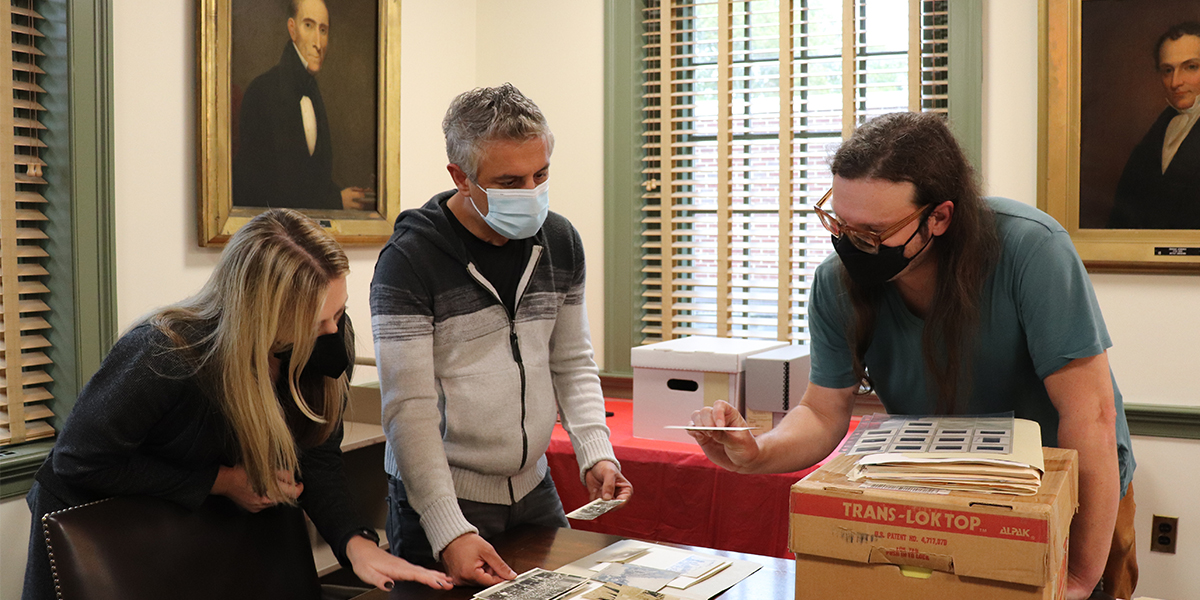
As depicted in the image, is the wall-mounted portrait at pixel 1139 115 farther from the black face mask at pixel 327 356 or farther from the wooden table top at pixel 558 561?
the black face mask at pixel 327 356

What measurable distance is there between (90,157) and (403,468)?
151 centimetres

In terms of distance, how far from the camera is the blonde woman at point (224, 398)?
1.52m

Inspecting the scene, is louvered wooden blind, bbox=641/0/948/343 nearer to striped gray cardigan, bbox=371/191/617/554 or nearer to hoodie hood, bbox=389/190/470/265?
striped gray cardigan, bbox=371/191/617/554

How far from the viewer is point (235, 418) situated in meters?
1.58

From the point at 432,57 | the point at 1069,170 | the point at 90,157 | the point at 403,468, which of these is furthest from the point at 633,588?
the point at 432,57

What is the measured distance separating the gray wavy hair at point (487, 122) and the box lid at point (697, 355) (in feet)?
4.54

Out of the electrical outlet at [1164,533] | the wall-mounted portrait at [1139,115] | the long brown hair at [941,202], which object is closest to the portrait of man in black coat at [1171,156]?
the wall-mounted portrait at [1139,115]

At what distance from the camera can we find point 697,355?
9.71ft

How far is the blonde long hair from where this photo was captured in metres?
1.57

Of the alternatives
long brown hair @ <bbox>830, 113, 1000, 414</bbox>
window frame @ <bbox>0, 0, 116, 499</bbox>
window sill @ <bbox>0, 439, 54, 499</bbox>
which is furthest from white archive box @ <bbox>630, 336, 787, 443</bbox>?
window sill @ <bbox>0, 439, 54, 499</bbox>

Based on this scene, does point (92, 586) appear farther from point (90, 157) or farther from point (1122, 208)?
point (1122, 208)

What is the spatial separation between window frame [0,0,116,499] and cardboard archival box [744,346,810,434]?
6.35ft

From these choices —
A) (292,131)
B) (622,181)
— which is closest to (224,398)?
(292,131)

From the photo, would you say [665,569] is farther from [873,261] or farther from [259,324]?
[259,324]
